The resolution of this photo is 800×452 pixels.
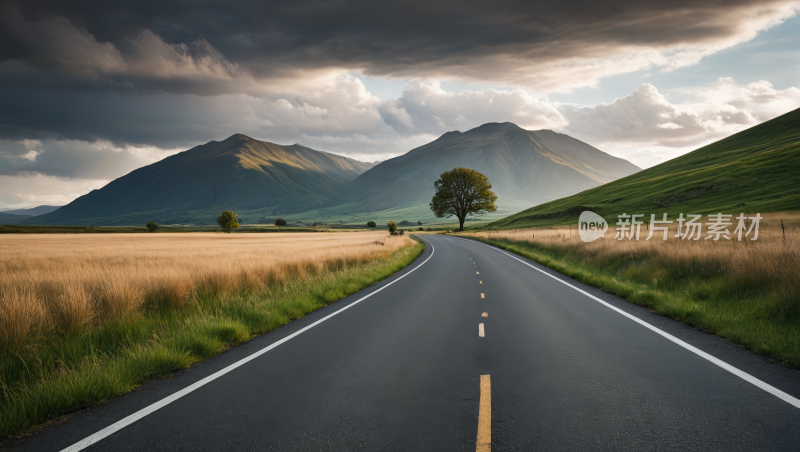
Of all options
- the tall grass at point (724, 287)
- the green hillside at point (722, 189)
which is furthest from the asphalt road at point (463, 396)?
the green hillside at point (722, 189)

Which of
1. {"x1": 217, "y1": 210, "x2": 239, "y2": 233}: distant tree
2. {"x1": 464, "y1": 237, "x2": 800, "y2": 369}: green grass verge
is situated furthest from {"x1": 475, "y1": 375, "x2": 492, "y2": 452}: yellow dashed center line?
{"x1": 217, "y1": 210, "x2": 239, "y2": 233}: distant tree

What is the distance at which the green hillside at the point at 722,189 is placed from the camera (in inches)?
2087

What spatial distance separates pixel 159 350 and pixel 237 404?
7.47 feet

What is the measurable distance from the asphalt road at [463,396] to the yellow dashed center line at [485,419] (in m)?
0.03

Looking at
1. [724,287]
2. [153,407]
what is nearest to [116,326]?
[153,407]

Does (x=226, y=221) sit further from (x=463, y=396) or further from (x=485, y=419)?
(x=485, y=419)

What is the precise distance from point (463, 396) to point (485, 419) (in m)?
0.69

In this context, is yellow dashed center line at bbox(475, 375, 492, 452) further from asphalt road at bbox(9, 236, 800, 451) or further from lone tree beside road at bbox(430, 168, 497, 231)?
lone tree beside road at bbox(430, 168, 497, 231)

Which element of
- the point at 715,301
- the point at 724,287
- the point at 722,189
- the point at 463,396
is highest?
the point at 722,189

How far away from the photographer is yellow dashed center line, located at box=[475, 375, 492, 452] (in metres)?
3.72

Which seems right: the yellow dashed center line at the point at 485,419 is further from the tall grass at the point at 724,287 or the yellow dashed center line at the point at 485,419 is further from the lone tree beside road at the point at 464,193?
the lone tree beside road at the point at 464,193

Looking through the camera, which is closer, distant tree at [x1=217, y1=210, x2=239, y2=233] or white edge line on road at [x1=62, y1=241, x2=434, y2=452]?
white edge line on road at [x1=62, y1=241, x2=434, y2=452]

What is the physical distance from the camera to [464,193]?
81375mm

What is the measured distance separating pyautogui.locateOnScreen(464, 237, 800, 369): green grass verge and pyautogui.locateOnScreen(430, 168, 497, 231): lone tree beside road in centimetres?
6380
